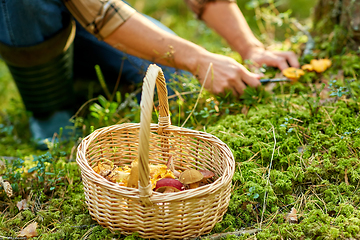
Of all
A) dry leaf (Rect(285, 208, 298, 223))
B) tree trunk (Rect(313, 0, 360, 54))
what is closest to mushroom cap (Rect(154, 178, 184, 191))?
dry leaf (Rect(285, 208, 298, 223))

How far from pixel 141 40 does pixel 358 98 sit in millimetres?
1428

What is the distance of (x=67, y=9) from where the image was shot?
6.45 ft

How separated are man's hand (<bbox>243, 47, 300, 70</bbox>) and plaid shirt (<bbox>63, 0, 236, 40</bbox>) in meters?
1.03

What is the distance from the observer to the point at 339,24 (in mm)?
2486

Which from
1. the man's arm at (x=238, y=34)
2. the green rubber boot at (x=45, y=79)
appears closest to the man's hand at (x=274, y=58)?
the man's arm at (x=238, y=34)

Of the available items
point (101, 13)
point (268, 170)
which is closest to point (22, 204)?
point (101, 13)

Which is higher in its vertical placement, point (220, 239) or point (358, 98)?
point (358, 98)

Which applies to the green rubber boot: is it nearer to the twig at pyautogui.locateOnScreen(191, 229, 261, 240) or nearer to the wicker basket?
the wicker basket

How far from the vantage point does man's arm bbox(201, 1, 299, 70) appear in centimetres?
227

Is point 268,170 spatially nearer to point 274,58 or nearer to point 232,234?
point 232,234

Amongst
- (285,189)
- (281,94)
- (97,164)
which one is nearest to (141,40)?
(97,164)

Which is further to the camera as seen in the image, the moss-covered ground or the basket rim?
the moss-covered ground

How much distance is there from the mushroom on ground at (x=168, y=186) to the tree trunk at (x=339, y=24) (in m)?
1.67

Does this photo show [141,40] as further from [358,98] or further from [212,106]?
[358,98]
